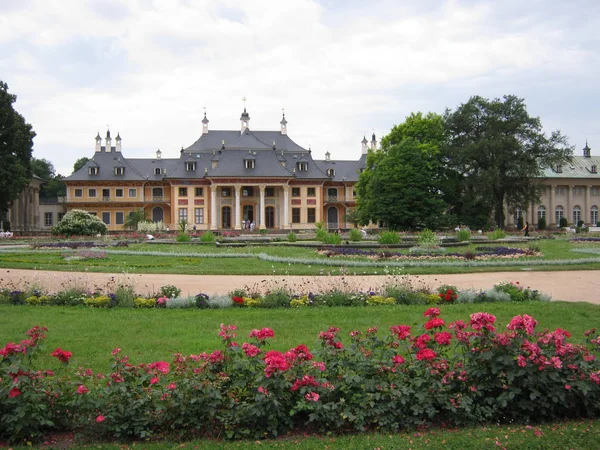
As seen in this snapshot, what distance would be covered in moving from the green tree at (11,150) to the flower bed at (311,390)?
45.9 m

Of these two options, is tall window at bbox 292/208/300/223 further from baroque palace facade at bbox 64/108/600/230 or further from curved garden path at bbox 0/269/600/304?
curved garden path at bbox 0/269/600/304

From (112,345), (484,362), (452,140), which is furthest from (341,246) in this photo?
(452,140)

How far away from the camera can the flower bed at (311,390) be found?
5.20 metres

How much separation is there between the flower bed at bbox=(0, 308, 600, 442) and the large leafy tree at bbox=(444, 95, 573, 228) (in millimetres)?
45208

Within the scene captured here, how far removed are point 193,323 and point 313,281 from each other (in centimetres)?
606

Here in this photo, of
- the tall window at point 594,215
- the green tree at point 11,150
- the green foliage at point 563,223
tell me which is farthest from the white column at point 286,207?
the tall window at point 594,215

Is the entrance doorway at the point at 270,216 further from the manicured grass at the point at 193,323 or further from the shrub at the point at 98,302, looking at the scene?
the manicured grass at the point at 193,323

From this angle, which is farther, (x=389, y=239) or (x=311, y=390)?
(x=389, y=239)

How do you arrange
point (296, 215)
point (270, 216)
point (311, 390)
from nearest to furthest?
point (311, 390) < point (270, 216) < point (296, 215)

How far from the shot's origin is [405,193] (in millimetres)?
44375

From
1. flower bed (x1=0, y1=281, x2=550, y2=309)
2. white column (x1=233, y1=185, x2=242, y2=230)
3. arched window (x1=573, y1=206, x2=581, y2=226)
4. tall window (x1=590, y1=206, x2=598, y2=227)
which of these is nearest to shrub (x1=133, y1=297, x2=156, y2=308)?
flower bed (x1=0, y1=281, x2=550, y2=309)

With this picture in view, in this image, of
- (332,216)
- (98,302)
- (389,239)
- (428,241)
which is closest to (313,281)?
(98,302)

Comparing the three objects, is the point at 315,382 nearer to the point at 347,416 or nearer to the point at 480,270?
the point at 347,416

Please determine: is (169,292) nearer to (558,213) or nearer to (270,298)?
(270,298)
